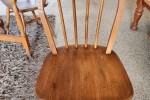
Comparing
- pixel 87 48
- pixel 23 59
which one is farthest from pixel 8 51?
pixel 87 48

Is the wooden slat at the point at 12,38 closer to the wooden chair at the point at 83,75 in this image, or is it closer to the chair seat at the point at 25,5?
the chair seat at the point at 25,5

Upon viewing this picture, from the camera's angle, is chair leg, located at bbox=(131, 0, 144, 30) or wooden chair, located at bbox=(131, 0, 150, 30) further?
chair leg, located at bbox=(131, 0, 144, 30)

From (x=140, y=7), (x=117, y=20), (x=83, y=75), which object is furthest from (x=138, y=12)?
(x=83, y=75)

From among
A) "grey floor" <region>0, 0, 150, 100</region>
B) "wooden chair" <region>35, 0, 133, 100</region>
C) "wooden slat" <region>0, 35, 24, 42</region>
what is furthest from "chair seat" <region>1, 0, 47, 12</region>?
"wooden chair" <region>35, 0, 133, 100</region>

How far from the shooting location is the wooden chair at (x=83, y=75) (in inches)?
33.4

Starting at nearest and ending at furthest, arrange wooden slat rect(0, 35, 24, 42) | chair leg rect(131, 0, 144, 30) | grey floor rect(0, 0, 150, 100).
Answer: grey floor rect(0, 0, 150, 100) → wooden slat rect(0, 35, 24, 42) → chair leg rect(131, 0, 144, 30)

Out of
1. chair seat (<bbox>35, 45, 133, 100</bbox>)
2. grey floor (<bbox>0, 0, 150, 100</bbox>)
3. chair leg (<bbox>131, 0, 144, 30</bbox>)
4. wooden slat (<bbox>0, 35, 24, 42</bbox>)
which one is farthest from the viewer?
chair leg (<bbox>131, 0, 144, 30</bbox>)

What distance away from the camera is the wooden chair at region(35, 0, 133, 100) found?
2.78 feet

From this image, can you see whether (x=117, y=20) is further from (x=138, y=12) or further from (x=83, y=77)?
(x=138, y=12)

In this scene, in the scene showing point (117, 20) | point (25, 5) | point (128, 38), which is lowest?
point (128, 38)

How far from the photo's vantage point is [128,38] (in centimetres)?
196

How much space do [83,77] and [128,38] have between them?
1.18 meters

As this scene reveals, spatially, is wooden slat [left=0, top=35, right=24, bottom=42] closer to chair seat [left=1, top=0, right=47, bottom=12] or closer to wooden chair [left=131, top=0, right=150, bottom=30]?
chair seat [left=1, top=0, right=47, bottom=12]

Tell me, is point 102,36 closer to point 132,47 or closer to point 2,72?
point 132,47
